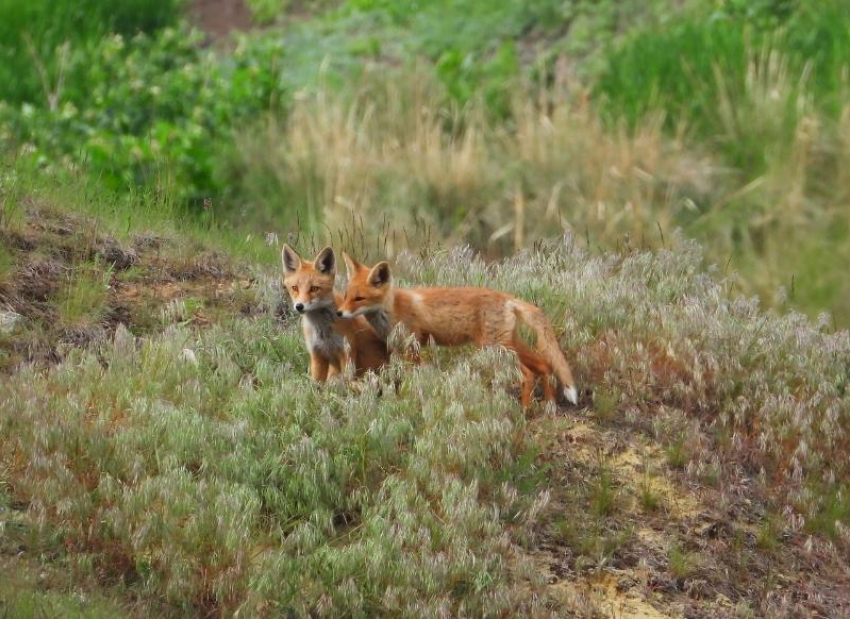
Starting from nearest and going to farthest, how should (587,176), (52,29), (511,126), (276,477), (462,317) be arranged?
(276,477)
(462,317)
(587,176)
(511,126)
(52,29)

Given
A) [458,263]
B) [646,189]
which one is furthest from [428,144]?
[458,263]

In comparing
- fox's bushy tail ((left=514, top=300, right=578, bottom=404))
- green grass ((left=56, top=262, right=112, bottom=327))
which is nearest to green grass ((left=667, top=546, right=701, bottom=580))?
fox's bushy tail ((left=514, top=300, right=578, bottom=404))

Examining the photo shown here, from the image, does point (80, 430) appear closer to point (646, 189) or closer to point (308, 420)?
point (308, 420)

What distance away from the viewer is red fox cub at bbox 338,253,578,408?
276 inches

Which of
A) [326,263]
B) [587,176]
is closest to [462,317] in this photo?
[326,263]

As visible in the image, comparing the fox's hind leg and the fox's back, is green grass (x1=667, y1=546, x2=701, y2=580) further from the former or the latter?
the fox's hind leg

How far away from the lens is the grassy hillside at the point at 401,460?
5707mm

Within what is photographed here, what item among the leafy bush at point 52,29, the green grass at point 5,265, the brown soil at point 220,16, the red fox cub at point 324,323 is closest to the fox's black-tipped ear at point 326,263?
the red fox cub at point 324,323

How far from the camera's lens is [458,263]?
8.82m

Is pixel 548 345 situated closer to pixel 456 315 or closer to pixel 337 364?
pixel 456 315

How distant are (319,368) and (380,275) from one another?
23.4 inches

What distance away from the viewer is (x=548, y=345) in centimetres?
711

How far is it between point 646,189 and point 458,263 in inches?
227

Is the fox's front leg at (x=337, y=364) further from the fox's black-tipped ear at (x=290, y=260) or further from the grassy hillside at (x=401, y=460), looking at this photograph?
the fox's black-tipped ear at (x=290, y=260)
